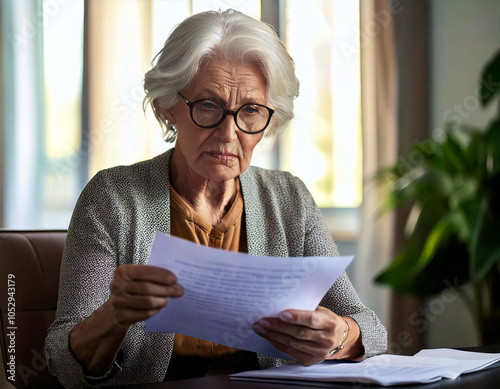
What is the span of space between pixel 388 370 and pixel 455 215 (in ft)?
5.69

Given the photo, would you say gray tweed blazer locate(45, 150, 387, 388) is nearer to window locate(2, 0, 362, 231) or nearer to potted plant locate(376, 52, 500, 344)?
potted plant locate(376, 52, 500, 344)

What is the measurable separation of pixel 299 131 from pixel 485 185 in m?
1.10

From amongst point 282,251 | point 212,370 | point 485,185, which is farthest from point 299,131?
point 212,370

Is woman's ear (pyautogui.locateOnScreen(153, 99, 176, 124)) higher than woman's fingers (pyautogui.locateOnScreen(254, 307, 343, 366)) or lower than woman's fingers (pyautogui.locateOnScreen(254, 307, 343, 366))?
higher

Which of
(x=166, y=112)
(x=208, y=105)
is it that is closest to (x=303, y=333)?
(x=208, y=105)

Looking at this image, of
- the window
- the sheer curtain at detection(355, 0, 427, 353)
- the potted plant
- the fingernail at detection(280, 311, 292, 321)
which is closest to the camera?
the fingernail at detection(280, 311, 292, 321)

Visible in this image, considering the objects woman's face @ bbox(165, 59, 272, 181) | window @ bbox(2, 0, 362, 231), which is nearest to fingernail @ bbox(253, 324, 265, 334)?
woman's face @ bbox(165, 59, 272, 181)

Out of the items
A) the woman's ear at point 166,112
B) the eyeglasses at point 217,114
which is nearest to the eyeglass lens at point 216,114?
the eyeglasses at point 217,114

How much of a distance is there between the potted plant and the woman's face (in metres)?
1.24

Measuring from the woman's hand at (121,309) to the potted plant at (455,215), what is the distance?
151cm

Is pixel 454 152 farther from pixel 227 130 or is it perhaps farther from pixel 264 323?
pixel 264 323

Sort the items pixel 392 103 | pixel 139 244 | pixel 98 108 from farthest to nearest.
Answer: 1. pixel 98 108
2. pixel 392 103
3. pixel 139 244

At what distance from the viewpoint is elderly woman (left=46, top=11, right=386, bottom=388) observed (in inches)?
39.1

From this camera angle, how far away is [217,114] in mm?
1192
